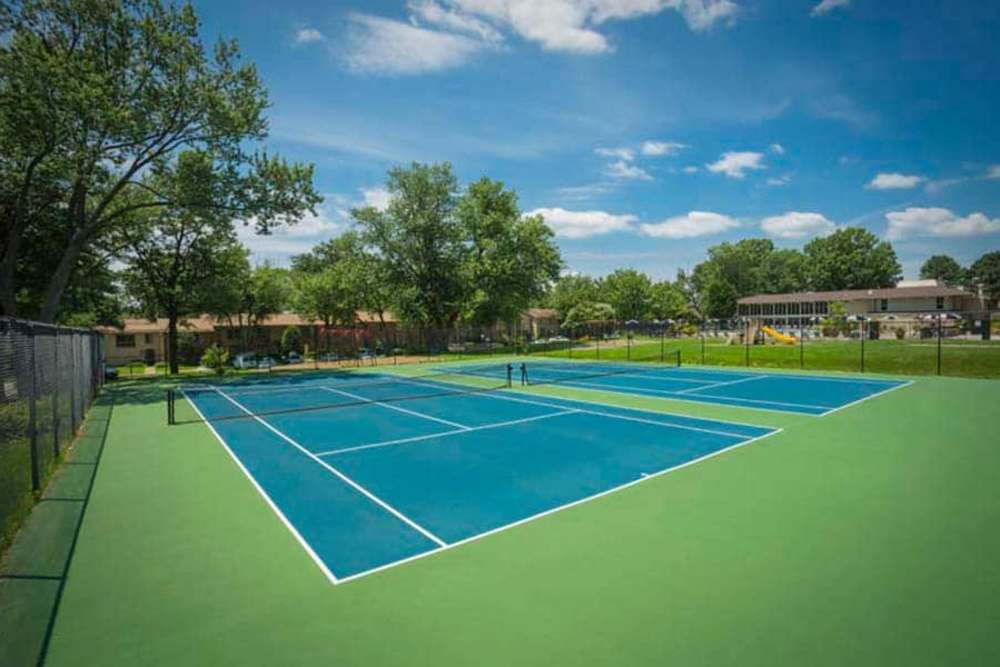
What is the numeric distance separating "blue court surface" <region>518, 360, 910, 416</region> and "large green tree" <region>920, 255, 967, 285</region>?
152 metres

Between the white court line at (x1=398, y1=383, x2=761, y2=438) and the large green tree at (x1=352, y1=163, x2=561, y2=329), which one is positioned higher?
the large green tree at (x1=352, y1=163, x2=561, y2=329)

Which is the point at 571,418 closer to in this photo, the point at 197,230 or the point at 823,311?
the point at 197,230

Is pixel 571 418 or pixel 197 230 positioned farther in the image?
pixel 197 230

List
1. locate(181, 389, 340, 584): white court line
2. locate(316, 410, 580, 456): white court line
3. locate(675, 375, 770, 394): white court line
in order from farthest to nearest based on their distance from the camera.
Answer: locate(675, 375, 770, 394): white court line
locate(316, 410, 580, 456): white court line
locate(181, 389, 340, 584): white court line

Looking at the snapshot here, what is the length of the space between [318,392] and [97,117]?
14.0 meters

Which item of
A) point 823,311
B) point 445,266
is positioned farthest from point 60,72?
point 823,311

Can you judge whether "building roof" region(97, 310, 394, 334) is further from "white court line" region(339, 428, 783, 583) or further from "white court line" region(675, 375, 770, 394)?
"white court line" region(339, 428, 783, 583)

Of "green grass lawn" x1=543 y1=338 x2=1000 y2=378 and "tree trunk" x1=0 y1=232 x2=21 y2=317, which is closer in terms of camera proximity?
"tree trunk" x1=0 y1=232 x2=21 y2=317

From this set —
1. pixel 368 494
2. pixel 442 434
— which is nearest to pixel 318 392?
pixel 442 434

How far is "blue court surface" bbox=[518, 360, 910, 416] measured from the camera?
1709cm

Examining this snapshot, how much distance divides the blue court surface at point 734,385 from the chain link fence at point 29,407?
16235 millimetres

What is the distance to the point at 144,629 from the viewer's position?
14.8 feet

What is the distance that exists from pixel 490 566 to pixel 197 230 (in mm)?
34260

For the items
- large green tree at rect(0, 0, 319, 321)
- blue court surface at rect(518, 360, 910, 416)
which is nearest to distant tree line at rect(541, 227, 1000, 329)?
blue court surface at rect(518, 360, 910, 416)
